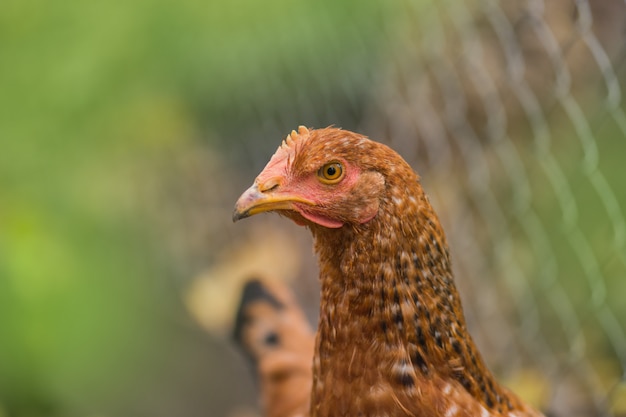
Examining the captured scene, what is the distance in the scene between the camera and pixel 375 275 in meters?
1.13

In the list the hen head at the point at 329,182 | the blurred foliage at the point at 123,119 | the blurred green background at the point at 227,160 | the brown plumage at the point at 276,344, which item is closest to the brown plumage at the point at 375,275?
the hen head at the point at 329,182

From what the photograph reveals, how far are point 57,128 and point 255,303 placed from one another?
5.12ft

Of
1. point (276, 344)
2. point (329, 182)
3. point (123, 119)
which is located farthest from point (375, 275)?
point (123, 119)

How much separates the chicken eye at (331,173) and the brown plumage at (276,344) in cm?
62

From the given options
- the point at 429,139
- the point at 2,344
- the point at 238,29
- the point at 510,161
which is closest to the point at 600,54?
the point at 510,161

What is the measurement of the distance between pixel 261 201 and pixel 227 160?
2271 millimetres

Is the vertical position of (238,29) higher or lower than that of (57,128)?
higher

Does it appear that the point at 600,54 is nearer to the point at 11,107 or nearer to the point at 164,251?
the point at 164,251

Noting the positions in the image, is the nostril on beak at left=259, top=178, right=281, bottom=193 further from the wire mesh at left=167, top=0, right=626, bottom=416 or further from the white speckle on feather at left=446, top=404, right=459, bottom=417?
the wire mesh at left=167, top=0, right=626, bottom=416

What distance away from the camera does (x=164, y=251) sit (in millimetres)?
3143

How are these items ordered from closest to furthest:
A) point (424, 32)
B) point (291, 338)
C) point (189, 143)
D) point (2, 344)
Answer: point (291, 338) → point (2, 344) → point (424, 32) → point (189, 143)

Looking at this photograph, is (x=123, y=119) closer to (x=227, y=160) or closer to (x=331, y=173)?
(x=227, y=160)

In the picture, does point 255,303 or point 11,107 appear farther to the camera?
point 11,107

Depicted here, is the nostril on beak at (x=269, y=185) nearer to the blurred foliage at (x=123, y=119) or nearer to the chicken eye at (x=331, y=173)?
the chicken eye at (x=331, y=173)
